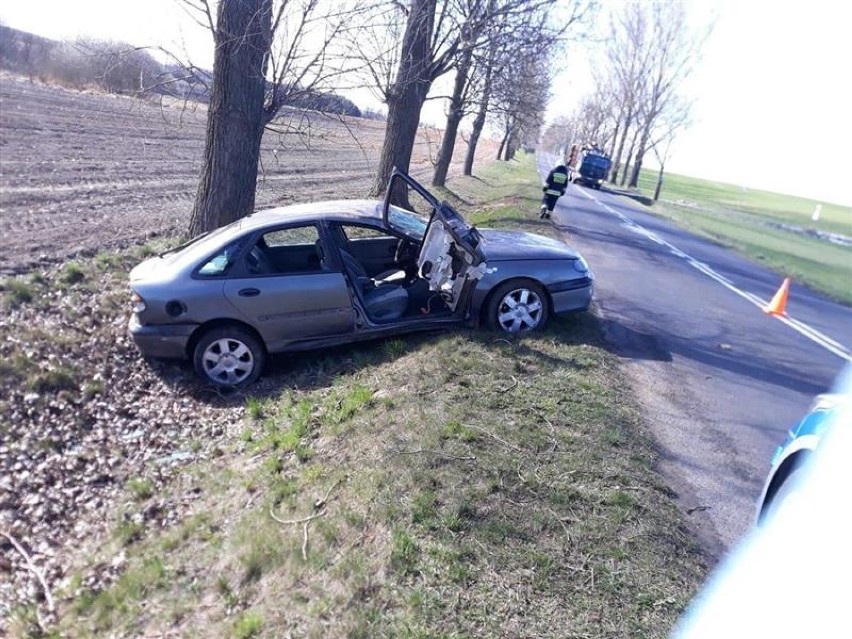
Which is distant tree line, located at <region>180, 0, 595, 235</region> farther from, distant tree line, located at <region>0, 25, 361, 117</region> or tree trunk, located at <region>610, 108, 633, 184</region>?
tree trunk, located at <region>610, 108, 633, 184</region>

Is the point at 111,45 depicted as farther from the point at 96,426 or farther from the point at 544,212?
the point at 544,212

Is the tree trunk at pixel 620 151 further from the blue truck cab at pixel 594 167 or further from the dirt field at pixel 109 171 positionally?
the dirt field at pixel 109 171

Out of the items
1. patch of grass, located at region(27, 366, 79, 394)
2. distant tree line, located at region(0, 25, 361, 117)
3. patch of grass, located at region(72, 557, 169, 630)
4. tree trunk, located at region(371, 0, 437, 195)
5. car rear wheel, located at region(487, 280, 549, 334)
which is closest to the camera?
patch of grass, located at region(72, 557, 169, 630)

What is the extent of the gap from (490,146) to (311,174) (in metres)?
67.0

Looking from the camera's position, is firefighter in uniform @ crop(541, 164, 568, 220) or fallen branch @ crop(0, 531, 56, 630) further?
firefighter in uniform @ crop(541, 164, 568, 220)

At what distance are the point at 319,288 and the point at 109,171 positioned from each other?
14.2m

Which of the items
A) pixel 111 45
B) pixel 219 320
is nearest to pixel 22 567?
pixel 219 320

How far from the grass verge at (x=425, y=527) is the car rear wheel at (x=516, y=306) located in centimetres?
96

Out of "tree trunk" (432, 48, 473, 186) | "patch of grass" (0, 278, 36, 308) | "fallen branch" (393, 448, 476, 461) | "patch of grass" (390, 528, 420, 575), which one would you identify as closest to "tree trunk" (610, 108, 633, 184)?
"tree trunk" (432, 48, 473, 186)

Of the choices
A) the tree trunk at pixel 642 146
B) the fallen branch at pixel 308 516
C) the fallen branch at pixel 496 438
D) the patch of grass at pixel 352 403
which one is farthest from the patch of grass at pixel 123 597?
the tree trunk at pixel 642 146

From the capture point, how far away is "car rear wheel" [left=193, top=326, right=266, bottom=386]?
652cm

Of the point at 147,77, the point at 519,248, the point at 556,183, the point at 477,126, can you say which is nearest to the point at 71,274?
the point at 147,77

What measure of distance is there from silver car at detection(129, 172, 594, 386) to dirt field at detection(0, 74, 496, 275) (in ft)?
13.5

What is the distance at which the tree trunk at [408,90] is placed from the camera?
495 inches
